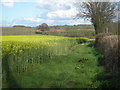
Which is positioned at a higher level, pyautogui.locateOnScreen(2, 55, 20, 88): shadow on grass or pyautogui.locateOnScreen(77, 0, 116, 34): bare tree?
pyautogui.locateOnScreen(77, 0, 116, 34): bare tree

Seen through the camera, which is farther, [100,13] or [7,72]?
[100,13]

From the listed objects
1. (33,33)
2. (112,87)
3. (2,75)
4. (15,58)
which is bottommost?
(112,87)

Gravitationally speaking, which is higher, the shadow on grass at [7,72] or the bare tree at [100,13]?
the bare tree at [100,13]

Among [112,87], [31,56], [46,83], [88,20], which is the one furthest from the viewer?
[88,20]

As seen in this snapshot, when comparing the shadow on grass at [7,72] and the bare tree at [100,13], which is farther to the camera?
the bare tree at [100,13]

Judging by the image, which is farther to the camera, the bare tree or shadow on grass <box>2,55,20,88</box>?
the bare tree

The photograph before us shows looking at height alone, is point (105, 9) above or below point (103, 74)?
above

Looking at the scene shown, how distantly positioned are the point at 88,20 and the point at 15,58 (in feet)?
66.1

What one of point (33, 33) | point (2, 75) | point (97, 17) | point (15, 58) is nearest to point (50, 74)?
point (15, 58)

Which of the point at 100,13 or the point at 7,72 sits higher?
the point at 100,13

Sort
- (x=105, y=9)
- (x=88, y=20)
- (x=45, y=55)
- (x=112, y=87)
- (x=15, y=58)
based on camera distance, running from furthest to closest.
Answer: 1. (x=88, y=20)
2. (x=105, y=9)
3. (x=45, y=55)
4. (x=15, y=58)
5. (x=112, y=87)

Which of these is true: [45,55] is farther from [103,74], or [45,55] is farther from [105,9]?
[105,9]

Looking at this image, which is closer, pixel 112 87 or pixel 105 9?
pixel 112 87

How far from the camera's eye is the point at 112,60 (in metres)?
5.23
